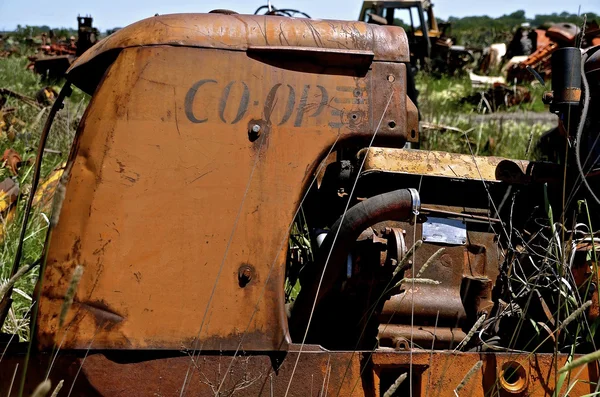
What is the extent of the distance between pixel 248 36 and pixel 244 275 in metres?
0.73

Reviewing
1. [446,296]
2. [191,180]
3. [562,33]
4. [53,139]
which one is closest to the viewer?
[191,180]

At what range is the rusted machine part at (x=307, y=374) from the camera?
2.13 metres

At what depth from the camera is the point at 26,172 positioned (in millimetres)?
4934

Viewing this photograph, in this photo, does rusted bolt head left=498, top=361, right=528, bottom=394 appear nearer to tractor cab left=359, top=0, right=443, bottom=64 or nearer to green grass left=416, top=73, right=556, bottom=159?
green grass left=416, top=73, right=556, bottom=159

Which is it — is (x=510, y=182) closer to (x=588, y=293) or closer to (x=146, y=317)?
(x=588, y=293)

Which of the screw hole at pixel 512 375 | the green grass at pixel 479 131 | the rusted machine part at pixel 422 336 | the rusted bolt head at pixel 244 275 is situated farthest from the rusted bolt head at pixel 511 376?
the green grass at pixel 479 131

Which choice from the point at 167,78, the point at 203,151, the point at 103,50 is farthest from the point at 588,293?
the point at 103,50

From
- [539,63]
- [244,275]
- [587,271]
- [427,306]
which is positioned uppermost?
[539,63]

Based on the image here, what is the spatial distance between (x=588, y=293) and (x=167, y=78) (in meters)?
1.68

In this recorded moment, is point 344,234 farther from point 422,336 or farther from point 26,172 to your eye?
point 26,172

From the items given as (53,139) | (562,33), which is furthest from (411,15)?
(53,139)

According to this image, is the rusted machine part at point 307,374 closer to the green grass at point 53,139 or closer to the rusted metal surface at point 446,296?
the rusted metal surface at point 446,296

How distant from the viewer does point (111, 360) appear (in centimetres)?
213

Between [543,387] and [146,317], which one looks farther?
[543,387]
